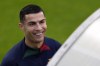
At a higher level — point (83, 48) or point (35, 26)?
point (83, 48)

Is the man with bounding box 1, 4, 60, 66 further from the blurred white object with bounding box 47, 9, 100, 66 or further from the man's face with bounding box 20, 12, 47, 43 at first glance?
the blurred white object with bounding box 47, 9, 100, 66

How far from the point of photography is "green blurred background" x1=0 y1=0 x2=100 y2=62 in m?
9.25

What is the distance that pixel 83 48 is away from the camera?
2.73 m

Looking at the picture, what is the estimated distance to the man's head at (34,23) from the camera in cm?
410

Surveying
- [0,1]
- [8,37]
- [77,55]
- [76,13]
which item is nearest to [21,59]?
[77,55]

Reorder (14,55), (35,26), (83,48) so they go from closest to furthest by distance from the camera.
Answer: (83,48) → (35,26) → (14,55)

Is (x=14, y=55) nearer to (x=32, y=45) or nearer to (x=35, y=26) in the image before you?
(x=32, y=45)

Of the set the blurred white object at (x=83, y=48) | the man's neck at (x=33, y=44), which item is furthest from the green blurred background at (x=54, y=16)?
the blurred white object at (x=83, y=48)

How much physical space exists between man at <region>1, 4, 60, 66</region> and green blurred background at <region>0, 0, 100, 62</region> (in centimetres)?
447

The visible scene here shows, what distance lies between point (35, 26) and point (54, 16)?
5.88 meters

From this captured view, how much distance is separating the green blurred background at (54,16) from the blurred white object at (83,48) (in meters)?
6.07

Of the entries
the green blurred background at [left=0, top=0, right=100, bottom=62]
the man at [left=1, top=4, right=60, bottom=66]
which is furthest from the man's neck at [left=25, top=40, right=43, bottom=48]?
the green blurred background at [left=0, top=0, right=100, bottom=62]

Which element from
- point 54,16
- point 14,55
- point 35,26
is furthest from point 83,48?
point 54,16

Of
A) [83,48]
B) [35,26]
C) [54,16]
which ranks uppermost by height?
[83,48]
